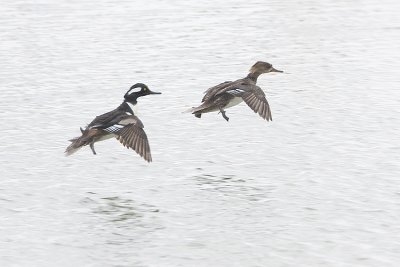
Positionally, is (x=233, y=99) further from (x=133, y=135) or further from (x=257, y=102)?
(x=133, y=135)

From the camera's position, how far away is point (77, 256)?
10773 millimetres

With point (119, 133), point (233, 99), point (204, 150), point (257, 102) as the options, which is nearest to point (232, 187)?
point (119, 133)

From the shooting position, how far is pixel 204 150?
1551 centimetres

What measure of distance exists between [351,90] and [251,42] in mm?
5990

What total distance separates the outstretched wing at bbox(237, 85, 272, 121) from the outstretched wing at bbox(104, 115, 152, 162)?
2460 millimetres

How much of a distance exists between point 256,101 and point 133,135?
2821mm

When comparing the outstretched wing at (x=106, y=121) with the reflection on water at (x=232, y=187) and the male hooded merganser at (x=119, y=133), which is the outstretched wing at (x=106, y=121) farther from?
the reflection on water at (x=232, y=187)

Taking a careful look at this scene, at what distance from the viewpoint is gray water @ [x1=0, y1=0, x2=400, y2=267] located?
11.2m

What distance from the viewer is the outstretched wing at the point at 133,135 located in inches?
549

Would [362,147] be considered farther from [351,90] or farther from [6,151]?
[6,151]

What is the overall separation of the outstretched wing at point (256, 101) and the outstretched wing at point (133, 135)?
2.46 m

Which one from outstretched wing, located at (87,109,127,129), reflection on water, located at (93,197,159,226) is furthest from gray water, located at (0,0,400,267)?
outstretched wing, located at (87,109,127,129)

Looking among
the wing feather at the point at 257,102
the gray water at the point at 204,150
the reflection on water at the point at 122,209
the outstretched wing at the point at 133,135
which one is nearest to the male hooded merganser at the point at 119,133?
the outstretched wing at the point at 133,135

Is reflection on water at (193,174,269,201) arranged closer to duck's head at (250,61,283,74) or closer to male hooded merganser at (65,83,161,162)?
male hooded merganser at (65,83,161,162)
